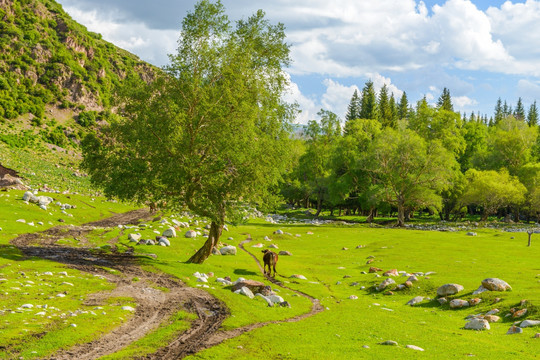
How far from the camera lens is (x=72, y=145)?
422 feet

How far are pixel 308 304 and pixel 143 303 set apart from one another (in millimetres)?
9602

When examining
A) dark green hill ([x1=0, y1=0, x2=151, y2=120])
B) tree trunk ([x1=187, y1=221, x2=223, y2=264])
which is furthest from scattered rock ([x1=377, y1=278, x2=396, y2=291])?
dark green hill ([x1=0, y1=0, x2=151, y2=120])

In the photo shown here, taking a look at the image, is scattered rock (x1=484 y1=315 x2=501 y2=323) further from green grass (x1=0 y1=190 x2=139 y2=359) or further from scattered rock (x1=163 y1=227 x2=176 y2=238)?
scattered rock (x1=163 y1=227 x2=176 y2=238)

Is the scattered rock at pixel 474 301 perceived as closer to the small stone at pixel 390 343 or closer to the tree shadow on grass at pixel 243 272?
the small stone at pixel 390 343

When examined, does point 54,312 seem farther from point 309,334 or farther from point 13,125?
point 13,125

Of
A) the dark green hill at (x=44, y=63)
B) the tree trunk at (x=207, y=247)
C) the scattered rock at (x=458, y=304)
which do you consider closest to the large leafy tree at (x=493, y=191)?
the scattered rock at (x=458, y=304)

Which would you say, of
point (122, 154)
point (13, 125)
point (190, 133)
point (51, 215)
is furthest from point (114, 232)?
point (13, 125)

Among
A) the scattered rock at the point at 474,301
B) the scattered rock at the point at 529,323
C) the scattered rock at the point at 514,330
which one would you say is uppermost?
the scattered rock at the point at 529,323

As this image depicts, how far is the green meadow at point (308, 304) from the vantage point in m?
15.5

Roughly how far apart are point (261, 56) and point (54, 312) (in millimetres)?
24952

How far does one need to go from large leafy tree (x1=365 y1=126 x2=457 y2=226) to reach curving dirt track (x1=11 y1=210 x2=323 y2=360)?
190 feet

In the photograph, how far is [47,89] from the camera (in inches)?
5581

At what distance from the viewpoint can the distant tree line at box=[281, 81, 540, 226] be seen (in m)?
87.7

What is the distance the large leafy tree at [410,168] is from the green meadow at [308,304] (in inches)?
1378
